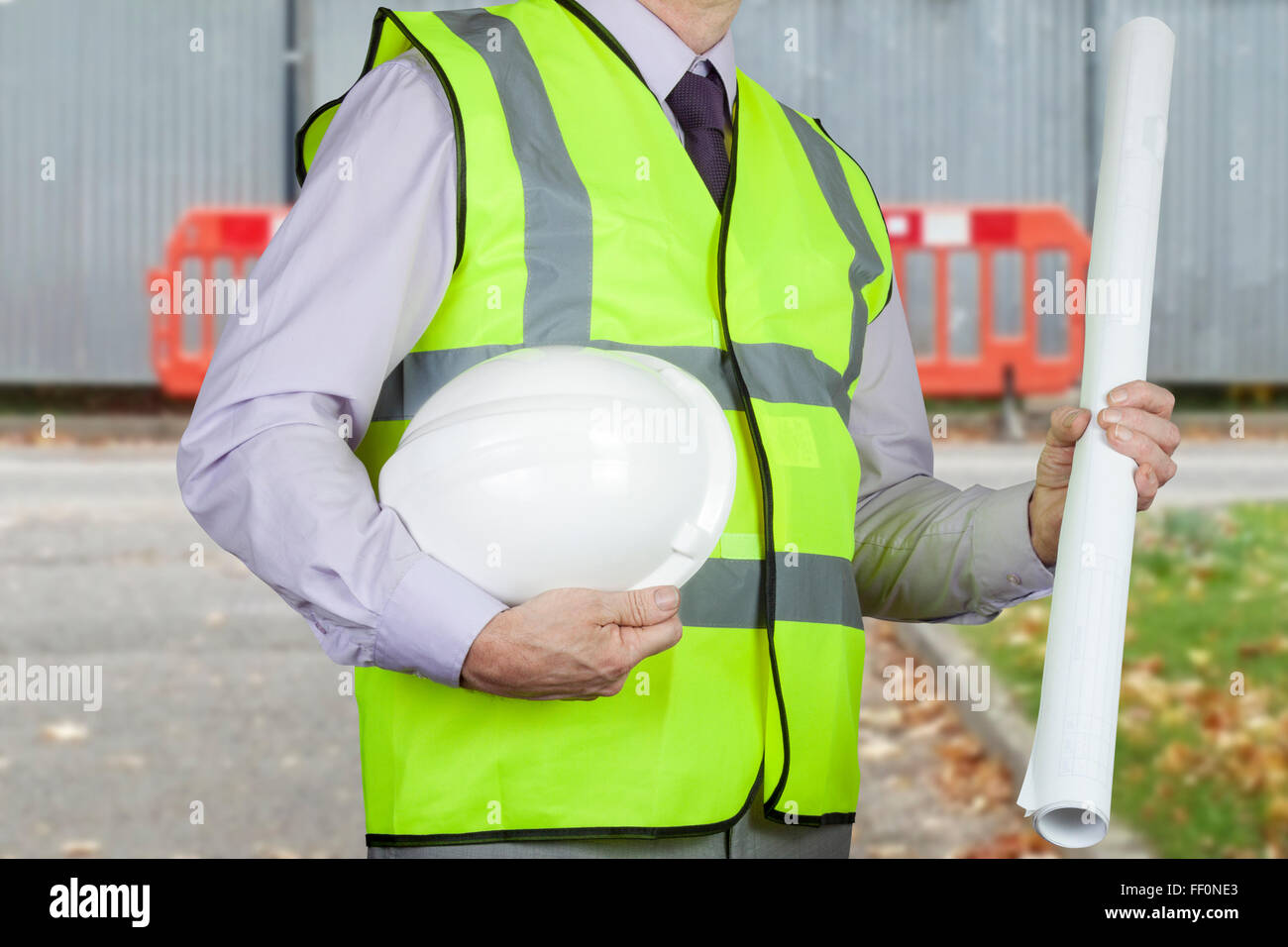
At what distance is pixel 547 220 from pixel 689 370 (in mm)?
252

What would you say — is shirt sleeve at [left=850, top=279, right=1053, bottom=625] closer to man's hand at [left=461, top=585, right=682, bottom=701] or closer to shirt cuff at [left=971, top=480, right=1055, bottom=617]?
shirt cuff at [left=971, top=480, right=1055, bottom=617]

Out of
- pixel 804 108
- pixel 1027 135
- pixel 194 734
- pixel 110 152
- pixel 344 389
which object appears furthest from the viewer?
pixel 1027 135

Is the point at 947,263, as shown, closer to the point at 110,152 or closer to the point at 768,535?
the point at 110,152

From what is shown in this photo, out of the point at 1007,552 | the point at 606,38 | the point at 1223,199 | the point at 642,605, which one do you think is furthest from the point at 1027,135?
the point at 642,605

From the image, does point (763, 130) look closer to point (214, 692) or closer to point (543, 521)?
point (543, 521)

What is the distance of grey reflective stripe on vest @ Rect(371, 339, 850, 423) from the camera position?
1.77 meters

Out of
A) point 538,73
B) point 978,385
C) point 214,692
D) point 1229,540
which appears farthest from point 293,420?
point 978,385

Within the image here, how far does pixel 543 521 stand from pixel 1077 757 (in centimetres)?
63

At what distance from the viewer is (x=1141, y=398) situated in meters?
1.73

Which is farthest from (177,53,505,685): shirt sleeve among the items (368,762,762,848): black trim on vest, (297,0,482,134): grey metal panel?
(297,0,482,134): grey metal panel

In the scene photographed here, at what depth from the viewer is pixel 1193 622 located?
539 cm

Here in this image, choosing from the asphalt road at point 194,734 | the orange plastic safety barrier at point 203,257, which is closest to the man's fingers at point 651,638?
the asphalt road at point 194,734

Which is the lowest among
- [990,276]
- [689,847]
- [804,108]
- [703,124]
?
[689,847]

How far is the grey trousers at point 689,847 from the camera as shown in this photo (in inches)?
67.4
